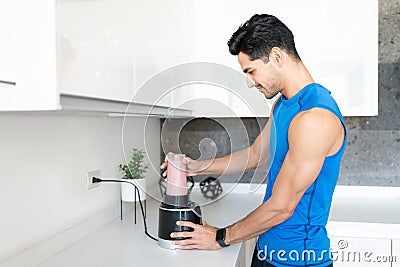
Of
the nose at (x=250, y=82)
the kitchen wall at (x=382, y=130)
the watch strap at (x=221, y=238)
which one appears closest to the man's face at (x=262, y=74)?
the nose at (x=250, y=82)

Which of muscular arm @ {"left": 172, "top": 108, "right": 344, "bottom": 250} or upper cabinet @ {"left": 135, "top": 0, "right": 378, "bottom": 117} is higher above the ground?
upper cabinet @ {"left": 135, "top": 0, "right": 378, "bottom": 117}

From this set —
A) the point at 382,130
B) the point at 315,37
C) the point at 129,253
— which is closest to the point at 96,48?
the point at 129,253

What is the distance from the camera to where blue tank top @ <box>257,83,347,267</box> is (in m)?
1.32

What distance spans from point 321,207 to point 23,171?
3.04ft

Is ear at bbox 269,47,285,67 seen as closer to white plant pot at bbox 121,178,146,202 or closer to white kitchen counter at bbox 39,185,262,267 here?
white kitchen counter at bbox 39,185,262,267

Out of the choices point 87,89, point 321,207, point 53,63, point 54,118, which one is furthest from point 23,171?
point 321,207

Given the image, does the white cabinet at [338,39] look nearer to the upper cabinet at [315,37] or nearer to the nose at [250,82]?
the upper cabinet at [315,37]

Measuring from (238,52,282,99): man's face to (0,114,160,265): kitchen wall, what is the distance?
0.39 m

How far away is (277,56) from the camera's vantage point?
51.5 inches

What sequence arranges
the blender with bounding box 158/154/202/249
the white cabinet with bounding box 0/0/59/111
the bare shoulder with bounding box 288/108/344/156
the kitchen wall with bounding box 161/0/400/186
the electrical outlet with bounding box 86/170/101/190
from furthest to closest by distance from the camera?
the kitchen wall with bounding box 161/0/400/186
the electrical outlet with bounding box 86/170/101/190
the blender with bounding box 158/154/202/249
the bare shoulder with bounding box 288/108/344/156
the white cabinet with bounding box 0/0/59/111

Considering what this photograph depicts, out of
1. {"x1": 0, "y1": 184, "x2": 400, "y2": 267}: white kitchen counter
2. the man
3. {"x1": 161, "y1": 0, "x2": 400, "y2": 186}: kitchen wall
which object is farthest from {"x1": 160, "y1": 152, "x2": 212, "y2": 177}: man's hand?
{"x1": 161, "y1": 0, "x2": 400, "y2": 186}: kitchen wall

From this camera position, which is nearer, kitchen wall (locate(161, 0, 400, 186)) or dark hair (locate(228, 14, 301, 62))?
dark hair (locate(228, 14, 301, 62))

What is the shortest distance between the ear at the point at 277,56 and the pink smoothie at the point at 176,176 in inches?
17.1

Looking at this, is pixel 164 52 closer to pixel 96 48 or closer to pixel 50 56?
pixel 96 48
